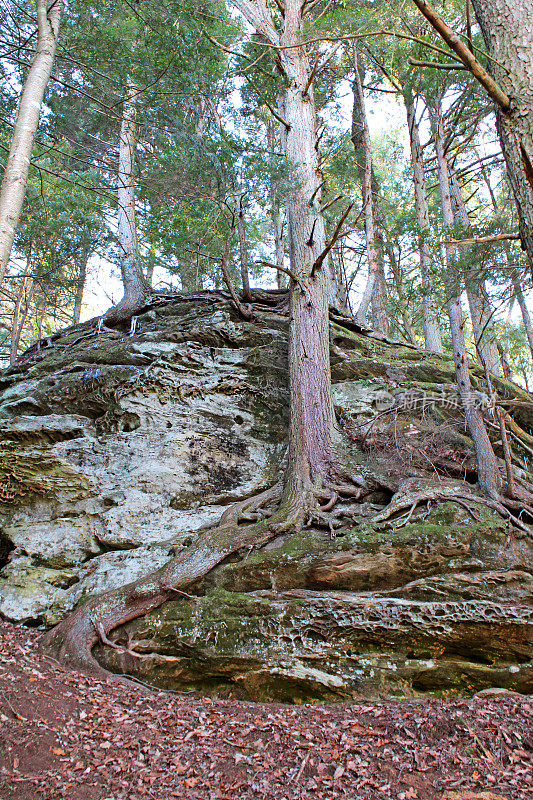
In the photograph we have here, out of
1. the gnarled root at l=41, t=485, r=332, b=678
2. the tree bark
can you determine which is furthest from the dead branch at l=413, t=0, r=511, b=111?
the tree bark

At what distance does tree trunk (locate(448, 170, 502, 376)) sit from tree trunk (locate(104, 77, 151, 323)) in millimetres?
7487

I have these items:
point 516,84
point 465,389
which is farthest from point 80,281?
point 516,84

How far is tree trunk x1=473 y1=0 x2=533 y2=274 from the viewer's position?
2.47 m

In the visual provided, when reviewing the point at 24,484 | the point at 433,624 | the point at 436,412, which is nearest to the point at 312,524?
the point at 433,624

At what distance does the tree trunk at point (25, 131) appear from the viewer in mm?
4523

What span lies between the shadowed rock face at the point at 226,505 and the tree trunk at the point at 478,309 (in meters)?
A: 1.52

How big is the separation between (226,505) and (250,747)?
353 cm

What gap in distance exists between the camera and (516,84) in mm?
2545

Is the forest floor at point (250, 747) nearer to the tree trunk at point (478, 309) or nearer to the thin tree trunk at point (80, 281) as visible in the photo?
the tree trunk at point (478, 309)

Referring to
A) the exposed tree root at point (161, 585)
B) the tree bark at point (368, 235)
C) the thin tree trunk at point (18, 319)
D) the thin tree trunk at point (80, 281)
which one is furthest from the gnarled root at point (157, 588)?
the thin tree trunk at point (80, 281)

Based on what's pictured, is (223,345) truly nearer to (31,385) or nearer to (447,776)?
(31,385)

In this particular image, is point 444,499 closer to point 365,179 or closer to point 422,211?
point 422,211

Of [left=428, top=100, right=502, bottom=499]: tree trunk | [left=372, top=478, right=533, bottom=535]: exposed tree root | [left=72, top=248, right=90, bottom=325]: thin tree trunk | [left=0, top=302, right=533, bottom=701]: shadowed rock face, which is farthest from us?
[left=72, top=248, right=90, bottom=325]: thin tree trunk

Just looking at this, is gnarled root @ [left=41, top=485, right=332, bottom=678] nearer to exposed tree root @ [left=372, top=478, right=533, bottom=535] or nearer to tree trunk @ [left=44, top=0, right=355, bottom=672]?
tree trunk @ [left=44, top=0, right=355, bottom=672]
